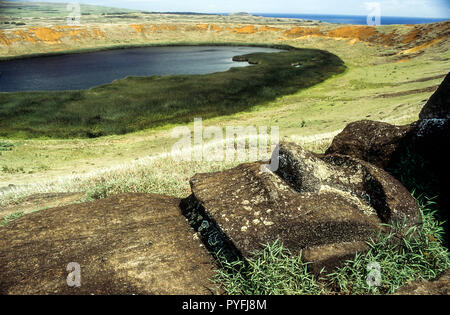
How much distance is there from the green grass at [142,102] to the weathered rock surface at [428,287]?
32751 millimetres

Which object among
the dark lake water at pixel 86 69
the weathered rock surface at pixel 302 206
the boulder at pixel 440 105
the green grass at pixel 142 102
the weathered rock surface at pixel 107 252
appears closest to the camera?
the weathered rock surface at pixel 107 252

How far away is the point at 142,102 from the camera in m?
42.2

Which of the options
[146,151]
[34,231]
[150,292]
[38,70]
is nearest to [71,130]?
[146,151]

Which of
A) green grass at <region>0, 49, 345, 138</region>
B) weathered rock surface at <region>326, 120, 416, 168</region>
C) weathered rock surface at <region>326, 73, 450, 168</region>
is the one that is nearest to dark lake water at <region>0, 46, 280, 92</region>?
green grass at <region>0, 49, 345, 138</region>

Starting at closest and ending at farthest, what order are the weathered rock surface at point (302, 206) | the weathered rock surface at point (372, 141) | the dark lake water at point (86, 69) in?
1. the weathered rock surface at point (302, 206)
2. the weathered rock surface at point (372, 141)
3. the dark lake water at point (86, 69)

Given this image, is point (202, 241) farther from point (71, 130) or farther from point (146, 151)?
point (71, 130)

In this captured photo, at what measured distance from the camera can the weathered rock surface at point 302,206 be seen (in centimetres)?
502

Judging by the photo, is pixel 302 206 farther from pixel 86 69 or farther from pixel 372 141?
pixel 86 69

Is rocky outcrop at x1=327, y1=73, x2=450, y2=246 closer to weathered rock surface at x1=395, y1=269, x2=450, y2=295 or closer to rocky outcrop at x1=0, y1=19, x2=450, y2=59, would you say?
weathered rock surface at x1=395, y1=269, x2=450, y2=295

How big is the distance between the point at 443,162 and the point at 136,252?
6655mm

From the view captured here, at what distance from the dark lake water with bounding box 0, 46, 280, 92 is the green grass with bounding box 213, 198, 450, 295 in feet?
182

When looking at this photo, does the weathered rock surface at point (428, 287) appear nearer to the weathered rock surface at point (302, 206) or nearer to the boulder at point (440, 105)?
the weathered rock surface at point (302, 206)

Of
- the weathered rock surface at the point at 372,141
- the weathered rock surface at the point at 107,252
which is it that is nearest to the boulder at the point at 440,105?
the weathered rock surface at the point at 372,141

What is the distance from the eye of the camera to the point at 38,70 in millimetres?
68562
